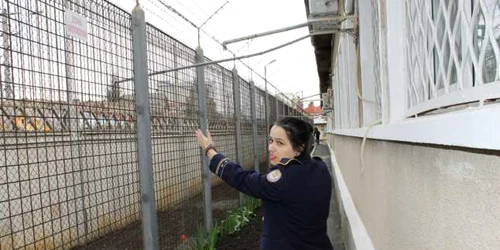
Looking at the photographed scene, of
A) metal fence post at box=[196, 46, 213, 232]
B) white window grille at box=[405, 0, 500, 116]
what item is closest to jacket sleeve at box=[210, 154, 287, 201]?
white window grille at box=[405, 0, 500, 116]

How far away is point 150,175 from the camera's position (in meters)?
4.20

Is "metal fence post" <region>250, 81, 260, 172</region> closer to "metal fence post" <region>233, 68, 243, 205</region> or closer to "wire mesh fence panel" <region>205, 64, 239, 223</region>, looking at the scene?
"metal fence post" <region>233, 68, 243, 205</region>

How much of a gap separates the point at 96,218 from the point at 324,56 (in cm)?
1083

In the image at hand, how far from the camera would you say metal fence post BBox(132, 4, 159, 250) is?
4113 millimetres

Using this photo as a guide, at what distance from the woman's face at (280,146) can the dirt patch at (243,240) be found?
355 centimetres

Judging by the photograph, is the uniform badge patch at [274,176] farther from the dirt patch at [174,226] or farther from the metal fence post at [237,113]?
the metal fence post at [237,113]

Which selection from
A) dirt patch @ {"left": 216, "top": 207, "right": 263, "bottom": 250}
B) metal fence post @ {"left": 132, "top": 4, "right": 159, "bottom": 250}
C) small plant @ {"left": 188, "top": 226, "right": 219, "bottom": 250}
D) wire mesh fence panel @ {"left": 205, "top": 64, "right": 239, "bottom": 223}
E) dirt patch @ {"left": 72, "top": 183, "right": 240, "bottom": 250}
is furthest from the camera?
wire mesh fence panel @ {"left": 205, "top": 64, "right": 239, "bottom": 223}

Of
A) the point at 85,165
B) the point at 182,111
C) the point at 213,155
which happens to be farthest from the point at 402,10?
the point at 182,111

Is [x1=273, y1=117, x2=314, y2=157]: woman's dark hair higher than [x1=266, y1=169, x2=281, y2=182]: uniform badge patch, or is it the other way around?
[x1=273, y1=117, x2=314, y2=157]: woman's dark hair

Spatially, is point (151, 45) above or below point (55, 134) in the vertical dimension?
above

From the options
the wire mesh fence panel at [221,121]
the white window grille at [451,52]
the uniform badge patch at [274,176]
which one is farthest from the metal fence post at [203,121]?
the white window grille at [451,52]

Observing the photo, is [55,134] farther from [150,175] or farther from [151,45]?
[151,45]

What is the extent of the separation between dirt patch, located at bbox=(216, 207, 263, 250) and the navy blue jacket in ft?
11.4

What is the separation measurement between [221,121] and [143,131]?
11.7ft
